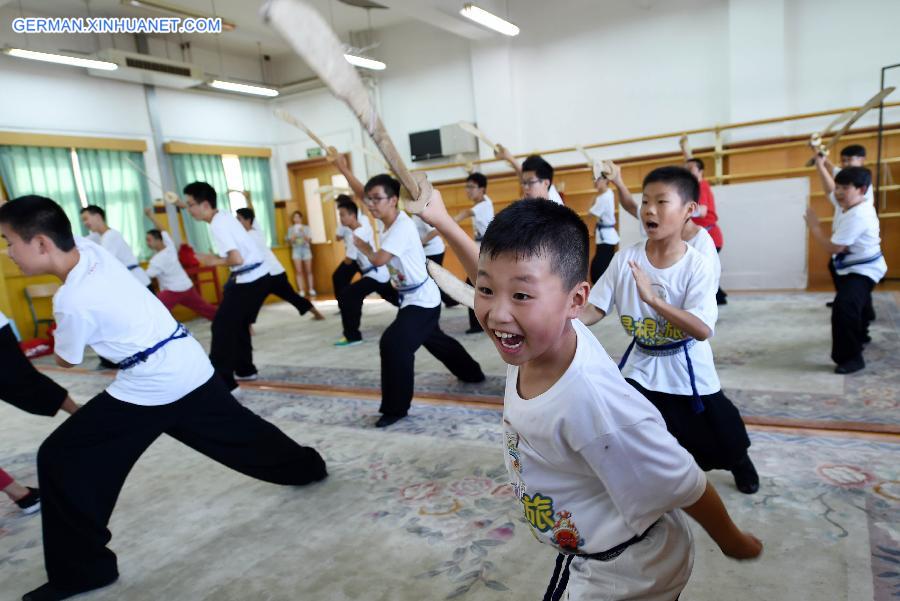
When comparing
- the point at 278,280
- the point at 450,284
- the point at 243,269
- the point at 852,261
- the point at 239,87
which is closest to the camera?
the point at 450,284

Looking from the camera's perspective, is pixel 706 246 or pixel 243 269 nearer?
pixel 706 246

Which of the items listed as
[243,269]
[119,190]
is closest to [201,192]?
[243,269]

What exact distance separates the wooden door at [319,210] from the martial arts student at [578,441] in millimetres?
8588

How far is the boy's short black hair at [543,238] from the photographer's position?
87 cm

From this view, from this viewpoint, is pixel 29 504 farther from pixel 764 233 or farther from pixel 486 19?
pixel 764 233

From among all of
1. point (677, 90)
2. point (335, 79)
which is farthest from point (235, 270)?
point (677, 90)

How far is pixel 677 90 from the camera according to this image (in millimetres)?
6473

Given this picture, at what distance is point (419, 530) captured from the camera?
6.22 feet

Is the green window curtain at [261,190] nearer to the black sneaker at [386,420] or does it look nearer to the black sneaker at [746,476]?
the black sneaker at [386,420]

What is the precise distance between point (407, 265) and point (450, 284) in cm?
180

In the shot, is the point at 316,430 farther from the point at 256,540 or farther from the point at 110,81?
the point at 110,81

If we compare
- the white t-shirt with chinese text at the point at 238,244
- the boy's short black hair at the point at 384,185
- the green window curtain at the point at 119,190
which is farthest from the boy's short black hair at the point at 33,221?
the green window curtain at the point at 119,190

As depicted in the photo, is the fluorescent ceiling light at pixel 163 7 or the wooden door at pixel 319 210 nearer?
the fluorescent ceiling light at pixel 163 7

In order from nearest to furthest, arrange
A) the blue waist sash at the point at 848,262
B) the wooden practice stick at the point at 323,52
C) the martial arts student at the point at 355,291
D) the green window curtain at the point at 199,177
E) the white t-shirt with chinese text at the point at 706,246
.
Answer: the wooden practice stick at the point at 323,52, the white t-shirt with chinese text at the point at 706,246, the blue waist sash at the point at 848,262, the martial arts student at the point at 355,291, the green window curtain at the point at 199,177
